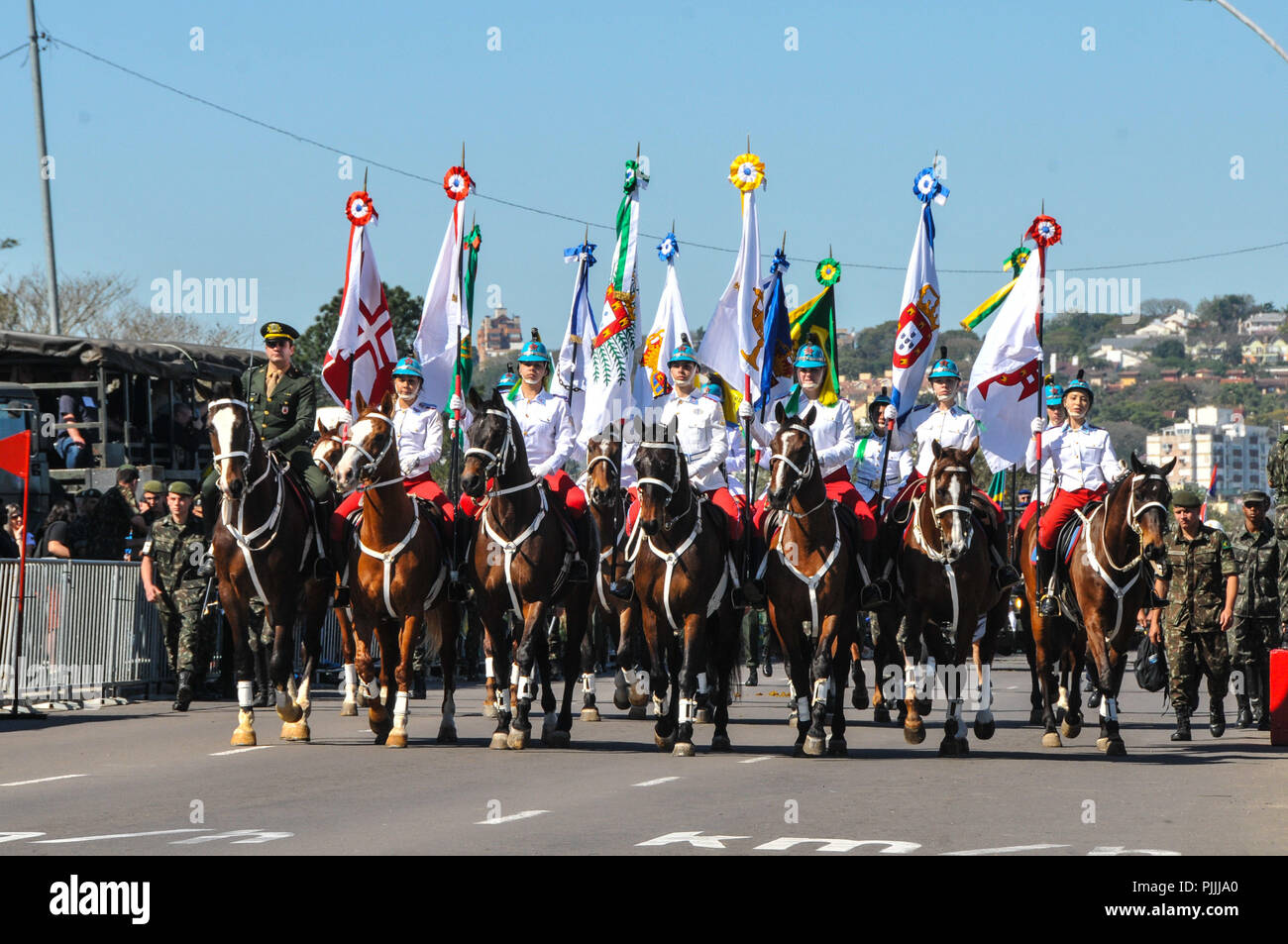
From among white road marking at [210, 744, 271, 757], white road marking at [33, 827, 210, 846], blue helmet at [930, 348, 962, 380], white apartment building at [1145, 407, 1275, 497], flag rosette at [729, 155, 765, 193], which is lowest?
white road marking at [210, 744, 271, 757]

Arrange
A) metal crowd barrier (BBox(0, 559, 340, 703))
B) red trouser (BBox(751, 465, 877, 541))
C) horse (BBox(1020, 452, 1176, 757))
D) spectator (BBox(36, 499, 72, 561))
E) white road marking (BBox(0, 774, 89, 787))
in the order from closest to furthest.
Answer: white road marking (BBox(0, 774, 89, 787)) < horse (BBox(1020, 452, 1176, 757)) < red trouser (BBox(751, 465, 877, 541)) < metal crowd barrier (BBox(0, 559, 340, 703)) < spectator (BBox(36, 499, 72, 561))

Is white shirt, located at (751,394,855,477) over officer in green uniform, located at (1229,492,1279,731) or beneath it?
over

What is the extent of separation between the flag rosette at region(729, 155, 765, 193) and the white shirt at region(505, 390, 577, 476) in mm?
4000

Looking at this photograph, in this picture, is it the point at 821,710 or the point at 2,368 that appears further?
the point at 2,368

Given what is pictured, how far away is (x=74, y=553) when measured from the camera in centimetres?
2266

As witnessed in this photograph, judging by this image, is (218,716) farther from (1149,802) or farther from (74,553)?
(1149,802)

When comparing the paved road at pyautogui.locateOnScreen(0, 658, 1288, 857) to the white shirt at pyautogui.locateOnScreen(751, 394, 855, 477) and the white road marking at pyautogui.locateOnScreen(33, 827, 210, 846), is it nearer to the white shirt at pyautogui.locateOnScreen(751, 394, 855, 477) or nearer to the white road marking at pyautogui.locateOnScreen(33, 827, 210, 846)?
the white road marking at pyautogui.locateOnScreen(33, 827, 210, 846)

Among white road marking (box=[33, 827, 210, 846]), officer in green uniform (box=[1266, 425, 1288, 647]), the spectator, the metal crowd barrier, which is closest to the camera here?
white road marking (box=[33, 827, 210, 846])

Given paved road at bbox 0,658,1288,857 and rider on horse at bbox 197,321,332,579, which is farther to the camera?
rider on horse at bbox 197,321,332,579

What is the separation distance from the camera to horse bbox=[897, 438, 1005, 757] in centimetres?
1503

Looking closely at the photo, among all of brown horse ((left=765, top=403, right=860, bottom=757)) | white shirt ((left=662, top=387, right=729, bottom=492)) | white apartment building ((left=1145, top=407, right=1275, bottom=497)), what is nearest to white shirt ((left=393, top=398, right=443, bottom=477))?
white shirt ((left=662, top=387, right=729, bottom=492))

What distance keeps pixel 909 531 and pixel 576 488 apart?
10.00 feet
